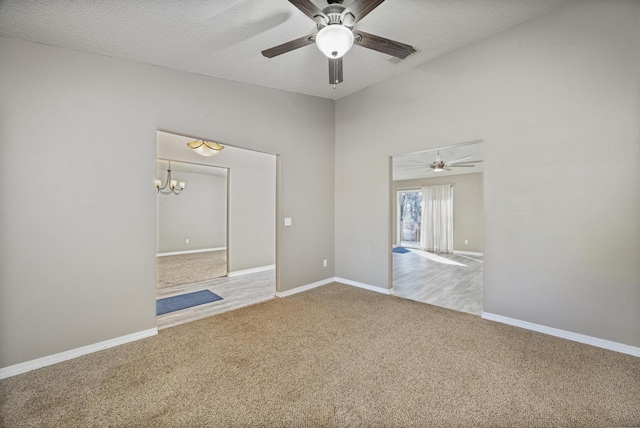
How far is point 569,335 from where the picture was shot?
8.32 feet

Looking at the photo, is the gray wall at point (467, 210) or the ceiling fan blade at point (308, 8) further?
the gray wall at point (467, 210)

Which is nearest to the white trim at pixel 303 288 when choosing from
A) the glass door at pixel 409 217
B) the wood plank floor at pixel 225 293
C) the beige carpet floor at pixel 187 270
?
the wood plank floor at pixel 225 293

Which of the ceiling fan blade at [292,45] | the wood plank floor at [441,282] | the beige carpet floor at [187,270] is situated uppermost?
the ceiling fan blade at [292,45]

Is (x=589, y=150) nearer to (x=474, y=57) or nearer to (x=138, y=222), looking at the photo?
(x=474, y=57)

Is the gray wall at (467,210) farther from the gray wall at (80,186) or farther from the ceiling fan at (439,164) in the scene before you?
the gray wall at (80,186)

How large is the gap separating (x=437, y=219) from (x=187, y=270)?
781cm

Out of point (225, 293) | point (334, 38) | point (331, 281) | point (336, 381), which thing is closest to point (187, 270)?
point (225, 293)

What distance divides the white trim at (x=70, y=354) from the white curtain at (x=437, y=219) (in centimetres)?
842

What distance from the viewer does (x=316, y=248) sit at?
4.43 m

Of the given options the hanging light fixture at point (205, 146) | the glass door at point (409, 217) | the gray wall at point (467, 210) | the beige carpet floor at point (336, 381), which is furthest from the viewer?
the glass door at point (409, 217)

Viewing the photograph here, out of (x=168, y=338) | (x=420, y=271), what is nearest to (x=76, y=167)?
(x=168, y=338)

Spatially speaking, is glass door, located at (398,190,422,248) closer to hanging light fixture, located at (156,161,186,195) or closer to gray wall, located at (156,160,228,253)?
gray wall, located at (156,160,228,253)

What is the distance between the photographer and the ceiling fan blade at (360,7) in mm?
1785

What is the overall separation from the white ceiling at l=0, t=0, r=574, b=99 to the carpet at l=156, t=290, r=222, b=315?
9.94 ft
